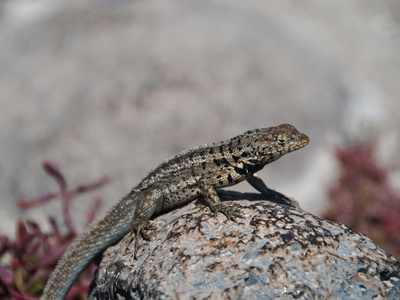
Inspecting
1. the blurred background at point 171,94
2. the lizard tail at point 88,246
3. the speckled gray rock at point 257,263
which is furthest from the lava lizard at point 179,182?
the blurred background at point 171,94

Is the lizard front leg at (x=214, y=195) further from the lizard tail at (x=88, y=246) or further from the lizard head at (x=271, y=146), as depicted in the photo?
the lizard tail at (x=88, y=246)

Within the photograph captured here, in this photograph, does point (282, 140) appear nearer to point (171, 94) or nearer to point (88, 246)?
point (88, 246)

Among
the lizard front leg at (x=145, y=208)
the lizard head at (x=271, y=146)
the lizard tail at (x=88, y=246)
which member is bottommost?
the lizard tail at (x=88, y=246)

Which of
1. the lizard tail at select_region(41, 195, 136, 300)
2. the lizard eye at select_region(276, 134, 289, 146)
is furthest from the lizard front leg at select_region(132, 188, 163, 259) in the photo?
the lizard eye at select_region(276, 134, 289, 146)

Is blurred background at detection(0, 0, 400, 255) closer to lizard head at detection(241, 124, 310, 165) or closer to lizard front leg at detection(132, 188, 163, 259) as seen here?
lizard head at detection(241, 124, 310, 165)

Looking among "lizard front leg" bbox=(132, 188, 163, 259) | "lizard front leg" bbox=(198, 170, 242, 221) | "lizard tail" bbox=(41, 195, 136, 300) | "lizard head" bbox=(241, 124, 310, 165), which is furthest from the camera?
"lizard tail" bbox=(41, 195, 136, 300)
